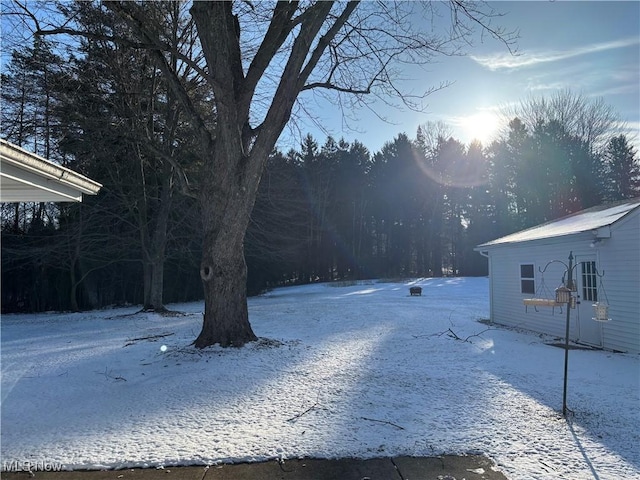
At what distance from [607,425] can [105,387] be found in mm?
5899

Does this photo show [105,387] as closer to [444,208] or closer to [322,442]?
[322,442]

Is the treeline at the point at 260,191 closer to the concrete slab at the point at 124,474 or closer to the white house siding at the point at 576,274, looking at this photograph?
the concrete slab at the point at 124,474

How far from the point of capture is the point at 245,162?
7605mm

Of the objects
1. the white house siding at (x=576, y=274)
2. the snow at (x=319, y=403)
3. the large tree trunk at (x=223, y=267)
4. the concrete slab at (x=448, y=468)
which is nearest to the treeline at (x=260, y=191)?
the large tree trunk at (x=223, y=267)

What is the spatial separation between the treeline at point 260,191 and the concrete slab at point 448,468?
7.10 meters

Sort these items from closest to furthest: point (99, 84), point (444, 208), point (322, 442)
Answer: point (322, 442) < point (99, 84) < point (444, 208)

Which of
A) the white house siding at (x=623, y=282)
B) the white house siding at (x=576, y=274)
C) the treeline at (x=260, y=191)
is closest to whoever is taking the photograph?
the white house siding at (x=623, y=282)

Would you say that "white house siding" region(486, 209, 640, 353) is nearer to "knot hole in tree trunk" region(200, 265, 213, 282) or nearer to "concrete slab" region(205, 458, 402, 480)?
"concrete slab" region(205, 458, 402, 480)

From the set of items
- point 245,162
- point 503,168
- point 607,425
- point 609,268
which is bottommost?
point 607,425

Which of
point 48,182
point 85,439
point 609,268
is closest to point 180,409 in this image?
point 85,439

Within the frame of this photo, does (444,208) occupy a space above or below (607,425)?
above

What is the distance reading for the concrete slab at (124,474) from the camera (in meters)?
3.25

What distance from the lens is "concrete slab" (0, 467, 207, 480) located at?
10.7ft

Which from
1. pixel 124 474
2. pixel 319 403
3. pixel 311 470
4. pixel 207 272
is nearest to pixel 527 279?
pixel 207 272
